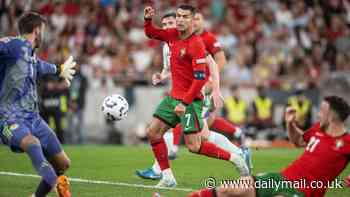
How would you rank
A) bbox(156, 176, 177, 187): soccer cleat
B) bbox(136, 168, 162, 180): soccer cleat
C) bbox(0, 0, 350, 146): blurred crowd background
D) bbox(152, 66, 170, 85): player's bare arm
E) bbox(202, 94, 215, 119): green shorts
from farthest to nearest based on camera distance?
bbox(0, 0, 350, 146): blurred crowd background
bbox(202, 94, 215, 119): green shorts
bbox(136, 168, 162, 180): soccer cleat
bbox(152, 66, 170, 85): player's bare arm
bbox(156, 176, 177, 187): soccer cleat

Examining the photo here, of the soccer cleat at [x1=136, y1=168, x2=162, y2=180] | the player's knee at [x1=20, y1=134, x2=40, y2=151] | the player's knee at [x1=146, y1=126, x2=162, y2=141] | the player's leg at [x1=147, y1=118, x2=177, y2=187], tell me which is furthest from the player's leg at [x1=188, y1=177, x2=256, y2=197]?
the soccer cleat at [x1=136, y1=168, x2=162, y2=180]

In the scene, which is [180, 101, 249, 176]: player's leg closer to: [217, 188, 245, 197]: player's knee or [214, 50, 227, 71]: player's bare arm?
[214, 50, 227, 71]: player's bare arm

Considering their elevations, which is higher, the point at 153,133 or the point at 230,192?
the point at 230,192

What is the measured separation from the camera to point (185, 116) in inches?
484

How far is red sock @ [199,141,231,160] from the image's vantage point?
12070 mm

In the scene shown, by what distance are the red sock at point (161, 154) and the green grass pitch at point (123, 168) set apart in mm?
352

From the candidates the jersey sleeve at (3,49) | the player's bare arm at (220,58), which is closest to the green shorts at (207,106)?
the player's bare arm at (220,58)

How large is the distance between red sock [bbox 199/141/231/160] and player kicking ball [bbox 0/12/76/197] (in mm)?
2244

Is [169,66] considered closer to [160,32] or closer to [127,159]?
[160,32]

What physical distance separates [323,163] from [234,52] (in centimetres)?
1663

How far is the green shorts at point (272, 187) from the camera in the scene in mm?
9305

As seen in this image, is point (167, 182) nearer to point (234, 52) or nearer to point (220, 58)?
point (220, 58)

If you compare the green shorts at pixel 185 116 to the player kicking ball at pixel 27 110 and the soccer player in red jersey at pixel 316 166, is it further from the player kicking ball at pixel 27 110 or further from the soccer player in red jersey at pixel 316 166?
the soccer player in red jersey at pixel 316 166

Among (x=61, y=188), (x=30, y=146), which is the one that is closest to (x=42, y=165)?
(x=30, y=146)
